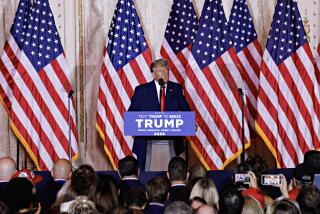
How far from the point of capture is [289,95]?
1191 cm

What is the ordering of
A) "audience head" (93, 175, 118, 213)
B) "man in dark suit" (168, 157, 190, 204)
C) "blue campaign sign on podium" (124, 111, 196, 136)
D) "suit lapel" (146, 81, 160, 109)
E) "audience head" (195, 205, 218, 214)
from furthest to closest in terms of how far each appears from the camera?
"suit lapel" (146, 81, 160, 109) < "blue campaign sign on podium" (124, 111, 196, 136) < "man in dark suit" (168, 157, 190, 204) < "audience head" (93, 175, 118, 213) < "audience head" (195, 205, 218, 214)

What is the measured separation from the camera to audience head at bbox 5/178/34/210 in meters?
6.09

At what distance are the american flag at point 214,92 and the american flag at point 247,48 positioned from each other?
50 cm

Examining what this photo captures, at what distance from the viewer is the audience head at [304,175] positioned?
732 cm

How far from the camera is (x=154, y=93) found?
10586 millimetres

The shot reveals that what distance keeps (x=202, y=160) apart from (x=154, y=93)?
191 cm

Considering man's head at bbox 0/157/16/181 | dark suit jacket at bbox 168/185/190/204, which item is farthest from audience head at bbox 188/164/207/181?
man's head at bbox 0/157/16/181

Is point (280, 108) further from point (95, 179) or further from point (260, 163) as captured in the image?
point (95, 179)

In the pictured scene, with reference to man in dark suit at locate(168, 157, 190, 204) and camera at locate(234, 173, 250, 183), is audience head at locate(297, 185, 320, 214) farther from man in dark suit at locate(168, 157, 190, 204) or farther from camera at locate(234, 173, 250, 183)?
man in dark suit at locate(168, 157, 190, 204)

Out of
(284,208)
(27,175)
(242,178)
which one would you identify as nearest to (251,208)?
(284,208)

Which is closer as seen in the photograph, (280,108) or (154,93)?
(154,93)

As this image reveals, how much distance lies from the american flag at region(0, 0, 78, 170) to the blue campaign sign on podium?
271 centimetres

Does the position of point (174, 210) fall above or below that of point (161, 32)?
below

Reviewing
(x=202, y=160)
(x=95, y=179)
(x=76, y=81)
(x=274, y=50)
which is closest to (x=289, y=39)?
(x=274, y=50)
